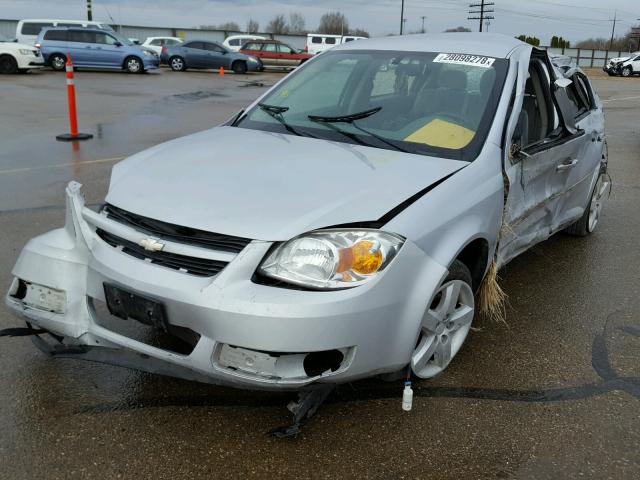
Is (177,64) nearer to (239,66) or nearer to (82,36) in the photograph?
(239,66)

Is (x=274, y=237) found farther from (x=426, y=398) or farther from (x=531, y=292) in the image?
(x=531, y=292)

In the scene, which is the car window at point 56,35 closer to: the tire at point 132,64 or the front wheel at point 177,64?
the tire at point 132,64

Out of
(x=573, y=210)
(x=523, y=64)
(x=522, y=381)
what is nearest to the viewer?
(x=522, y=381)

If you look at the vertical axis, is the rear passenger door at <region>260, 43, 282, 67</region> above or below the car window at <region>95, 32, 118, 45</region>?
below

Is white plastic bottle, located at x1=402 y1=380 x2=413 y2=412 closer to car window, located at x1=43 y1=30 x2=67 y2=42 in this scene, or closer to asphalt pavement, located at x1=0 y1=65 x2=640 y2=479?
asphalt pavement, located at x1=0 y1=65 x2=640 y2=479

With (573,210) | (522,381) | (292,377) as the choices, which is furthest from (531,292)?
(292,377)

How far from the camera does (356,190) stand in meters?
2.76

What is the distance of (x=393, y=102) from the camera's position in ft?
12.2

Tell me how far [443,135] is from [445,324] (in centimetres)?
104

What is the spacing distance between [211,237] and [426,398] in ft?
4.38

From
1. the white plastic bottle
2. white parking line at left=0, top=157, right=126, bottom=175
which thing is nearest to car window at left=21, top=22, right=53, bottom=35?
white parking line at left=0, top=157, right=126, bottom=175

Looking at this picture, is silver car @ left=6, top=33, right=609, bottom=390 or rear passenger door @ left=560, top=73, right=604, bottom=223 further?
rear passenger door @ left=560, top=73, right=604, bottom=223

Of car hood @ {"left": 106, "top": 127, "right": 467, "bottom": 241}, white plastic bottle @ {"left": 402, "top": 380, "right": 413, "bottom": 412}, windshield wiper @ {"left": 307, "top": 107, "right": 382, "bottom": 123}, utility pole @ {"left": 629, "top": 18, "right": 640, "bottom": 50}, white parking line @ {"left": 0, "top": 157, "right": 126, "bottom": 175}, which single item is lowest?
white parking line @ {"left": 0, "top": 157, "right": 126, "bottom": 175}

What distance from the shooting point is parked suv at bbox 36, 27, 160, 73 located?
2453 centimetres
